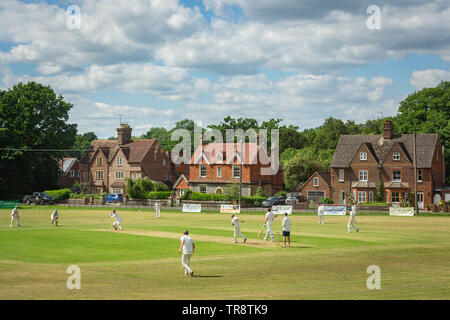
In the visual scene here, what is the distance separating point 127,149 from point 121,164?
320 centimetres

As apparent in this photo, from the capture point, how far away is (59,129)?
331 ft

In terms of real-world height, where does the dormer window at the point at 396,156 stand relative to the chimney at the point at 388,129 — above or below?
below

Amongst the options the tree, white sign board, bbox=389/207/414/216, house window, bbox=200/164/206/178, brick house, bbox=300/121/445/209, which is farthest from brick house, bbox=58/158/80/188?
white sign board, bbox=389/207/414/216

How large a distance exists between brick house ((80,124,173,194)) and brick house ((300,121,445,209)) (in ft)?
117

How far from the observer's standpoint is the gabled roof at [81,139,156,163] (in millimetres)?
98856

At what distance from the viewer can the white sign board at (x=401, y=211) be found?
63531mm

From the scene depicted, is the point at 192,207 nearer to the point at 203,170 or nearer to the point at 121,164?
the point at 203,170
